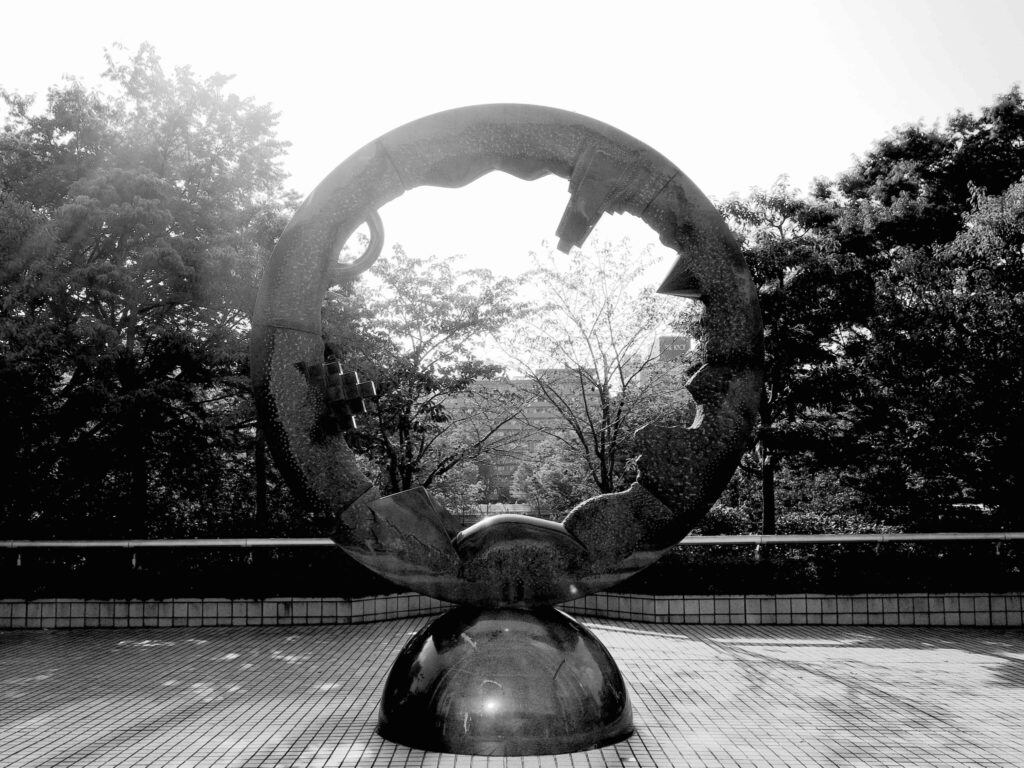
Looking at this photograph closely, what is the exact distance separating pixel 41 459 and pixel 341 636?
5.89m

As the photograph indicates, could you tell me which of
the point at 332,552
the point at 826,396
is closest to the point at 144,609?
the point at 332,552

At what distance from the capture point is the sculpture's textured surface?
5.50m

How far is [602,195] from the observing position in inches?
228

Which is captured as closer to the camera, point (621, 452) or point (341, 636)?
point (341, 636)

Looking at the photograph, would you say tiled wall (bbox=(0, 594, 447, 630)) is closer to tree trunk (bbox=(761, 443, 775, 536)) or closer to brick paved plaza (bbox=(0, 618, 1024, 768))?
brick paved plaza (bbox=(0, 618, 1024, 768))

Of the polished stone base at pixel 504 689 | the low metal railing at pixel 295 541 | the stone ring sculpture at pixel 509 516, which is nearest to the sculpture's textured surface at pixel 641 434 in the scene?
the stone ring sculpture at pixel 509 516

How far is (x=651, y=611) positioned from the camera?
1061 cm

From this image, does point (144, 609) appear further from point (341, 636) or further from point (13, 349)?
point (13, 349)

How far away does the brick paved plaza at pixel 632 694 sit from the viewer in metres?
5.12

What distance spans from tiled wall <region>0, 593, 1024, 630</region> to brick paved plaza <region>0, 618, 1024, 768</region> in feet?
0.83

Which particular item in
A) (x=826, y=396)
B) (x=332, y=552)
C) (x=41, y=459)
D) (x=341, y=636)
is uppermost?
(x=826, y=396)

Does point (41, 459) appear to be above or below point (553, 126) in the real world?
below

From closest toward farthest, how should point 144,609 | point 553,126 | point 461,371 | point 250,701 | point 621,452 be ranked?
point 553,126 < point 250,701 < point 144,609 < point 461,371 < point 621,452

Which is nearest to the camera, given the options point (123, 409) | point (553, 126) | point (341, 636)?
point (553, 126)
